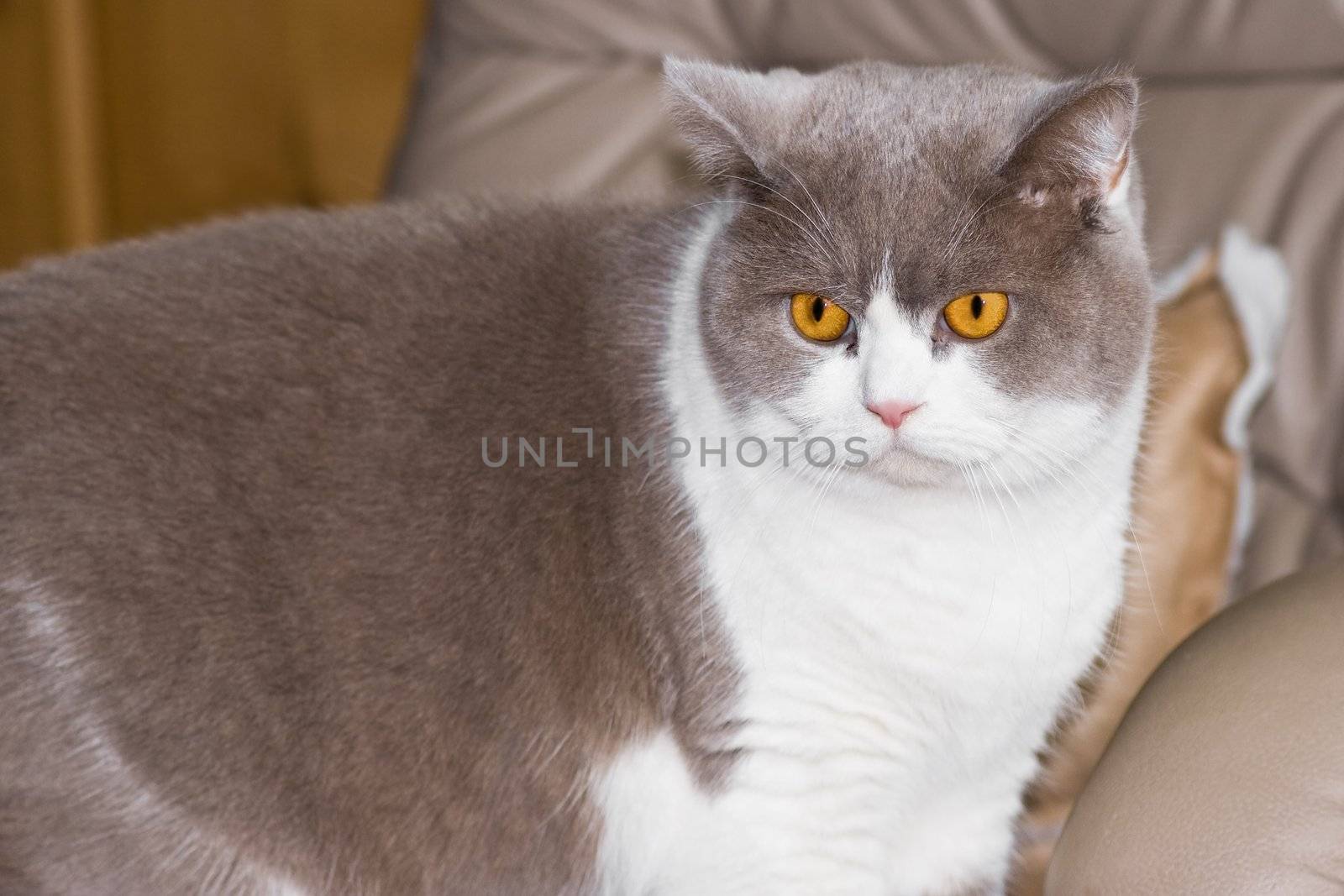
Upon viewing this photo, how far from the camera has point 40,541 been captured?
94 centimetres

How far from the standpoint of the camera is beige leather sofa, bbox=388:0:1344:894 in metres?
0.86

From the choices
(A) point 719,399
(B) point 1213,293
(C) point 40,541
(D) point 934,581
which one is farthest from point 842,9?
(C) point 40,541

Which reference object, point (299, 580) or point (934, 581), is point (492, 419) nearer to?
point (299, 580)

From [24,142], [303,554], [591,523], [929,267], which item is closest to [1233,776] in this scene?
[929,267]

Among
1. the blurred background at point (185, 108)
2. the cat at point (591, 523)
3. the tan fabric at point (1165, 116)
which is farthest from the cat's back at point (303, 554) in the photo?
the blurred background at point (185, 108)

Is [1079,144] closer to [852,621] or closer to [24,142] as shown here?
[852,621]

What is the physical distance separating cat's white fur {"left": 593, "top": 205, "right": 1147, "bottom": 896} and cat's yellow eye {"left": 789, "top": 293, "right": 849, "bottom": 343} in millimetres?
13

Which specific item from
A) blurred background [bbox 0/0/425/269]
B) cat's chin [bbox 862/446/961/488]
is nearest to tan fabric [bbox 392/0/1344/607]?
blurred background [bbox 0/0/425/269]

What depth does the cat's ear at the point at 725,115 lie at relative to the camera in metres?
0.92

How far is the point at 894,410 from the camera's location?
2.80 feet

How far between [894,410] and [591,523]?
29cm

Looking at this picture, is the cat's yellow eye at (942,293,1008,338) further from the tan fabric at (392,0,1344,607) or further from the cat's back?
the tan fabric at (392,0,1344,607)

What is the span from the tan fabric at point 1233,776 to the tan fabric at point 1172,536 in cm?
20

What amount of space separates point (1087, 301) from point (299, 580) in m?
0.62
